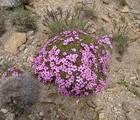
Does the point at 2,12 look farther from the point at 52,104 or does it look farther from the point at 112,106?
the point at 112,106

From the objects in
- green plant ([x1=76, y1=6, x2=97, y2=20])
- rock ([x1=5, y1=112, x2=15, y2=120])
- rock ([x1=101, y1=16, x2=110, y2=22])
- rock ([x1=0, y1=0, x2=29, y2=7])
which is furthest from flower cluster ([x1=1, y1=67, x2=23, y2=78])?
rock ([x1=101, y1=16, x2=110, y2=22])

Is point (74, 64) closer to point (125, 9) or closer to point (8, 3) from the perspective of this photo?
point (8, 3)

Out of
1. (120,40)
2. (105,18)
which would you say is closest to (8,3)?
(105,18)

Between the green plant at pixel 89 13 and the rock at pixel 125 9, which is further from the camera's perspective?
the rock at pixel 125 9

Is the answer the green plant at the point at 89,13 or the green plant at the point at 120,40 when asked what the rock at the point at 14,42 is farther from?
the green plant at the point at 120,40

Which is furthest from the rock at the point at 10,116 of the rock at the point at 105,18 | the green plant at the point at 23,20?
the rock at the point at 105,18

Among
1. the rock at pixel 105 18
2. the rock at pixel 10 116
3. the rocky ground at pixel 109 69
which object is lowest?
the rock at pixel 10 116
